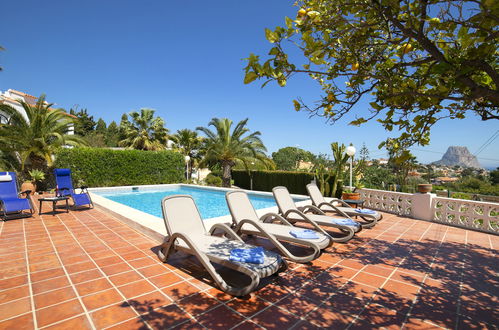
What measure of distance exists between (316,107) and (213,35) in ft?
43.2

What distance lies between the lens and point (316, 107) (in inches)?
106

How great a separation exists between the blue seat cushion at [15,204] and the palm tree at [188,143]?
1760 centimetres

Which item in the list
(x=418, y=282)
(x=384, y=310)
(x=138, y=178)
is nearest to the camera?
(x=384, y=310)

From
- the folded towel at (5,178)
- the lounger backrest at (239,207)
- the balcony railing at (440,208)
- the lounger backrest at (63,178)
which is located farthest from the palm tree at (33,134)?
the balcony railing at (440,208)

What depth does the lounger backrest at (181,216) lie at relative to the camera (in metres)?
4.72

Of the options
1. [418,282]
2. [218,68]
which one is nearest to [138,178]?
[218,68]

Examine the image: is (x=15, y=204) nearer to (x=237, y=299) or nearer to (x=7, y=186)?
(x=7, y=186)

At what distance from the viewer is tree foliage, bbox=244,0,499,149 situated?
1.77 m

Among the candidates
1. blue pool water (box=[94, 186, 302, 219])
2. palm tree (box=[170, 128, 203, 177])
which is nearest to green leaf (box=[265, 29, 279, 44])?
blue pool water (box=[94, 186, 302, 219])

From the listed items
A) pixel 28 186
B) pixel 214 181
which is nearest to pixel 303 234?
pixel 28 186

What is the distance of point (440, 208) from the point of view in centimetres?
877

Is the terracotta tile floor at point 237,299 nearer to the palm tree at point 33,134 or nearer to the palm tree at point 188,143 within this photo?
the palm tree at point 33,134

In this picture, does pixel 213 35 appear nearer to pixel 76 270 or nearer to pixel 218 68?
pixel 218 68

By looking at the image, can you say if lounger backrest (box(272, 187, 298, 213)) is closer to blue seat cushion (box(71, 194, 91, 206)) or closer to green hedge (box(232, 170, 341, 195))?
blue seat cushion (box(71, 194, 91, 206))
